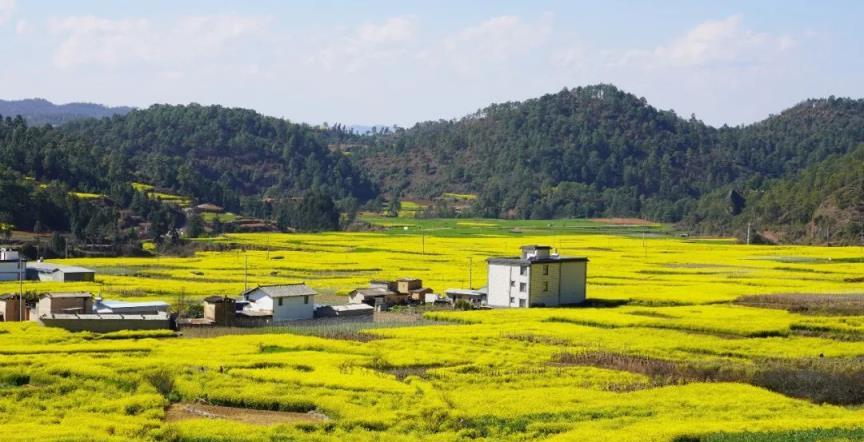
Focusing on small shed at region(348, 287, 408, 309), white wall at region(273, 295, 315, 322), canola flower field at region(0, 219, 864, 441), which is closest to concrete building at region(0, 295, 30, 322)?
canola flower field at region(0, 219, 864, 441)

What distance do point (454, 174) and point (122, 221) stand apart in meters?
75.7

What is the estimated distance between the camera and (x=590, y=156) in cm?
15838

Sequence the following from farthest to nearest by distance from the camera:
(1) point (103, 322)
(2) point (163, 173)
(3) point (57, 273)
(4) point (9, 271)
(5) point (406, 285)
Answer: (2) point (163, 173)
(4) point (9, 271)
(3) point (57, 273)
(5) point (406, 285)
(1) point (103, 322)

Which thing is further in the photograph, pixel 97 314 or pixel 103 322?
pixel 97 314

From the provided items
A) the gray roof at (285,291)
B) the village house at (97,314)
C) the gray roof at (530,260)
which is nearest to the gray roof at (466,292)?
the gray roof at (530,260)

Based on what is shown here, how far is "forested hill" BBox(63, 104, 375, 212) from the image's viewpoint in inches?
5551

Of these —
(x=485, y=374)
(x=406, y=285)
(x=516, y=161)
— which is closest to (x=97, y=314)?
(x=485, y=374)

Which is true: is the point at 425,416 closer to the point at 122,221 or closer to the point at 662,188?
the point at 122,221

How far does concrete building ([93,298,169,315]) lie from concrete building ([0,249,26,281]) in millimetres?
Answer: 14843

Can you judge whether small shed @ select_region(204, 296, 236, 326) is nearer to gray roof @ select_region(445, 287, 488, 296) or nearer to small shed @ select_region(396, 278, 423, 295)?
small shed @ select_region(396, 278, 423, 295)

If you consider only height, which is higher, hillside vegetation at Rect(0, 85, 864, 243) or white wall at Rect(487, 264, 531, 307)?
hillside vegetation at Rect(0, 85, 864, 243)

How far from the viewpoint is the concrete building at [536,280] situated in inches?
1844

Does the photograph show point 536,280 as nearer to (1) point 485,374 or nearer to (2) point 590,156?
(1) point 485,374

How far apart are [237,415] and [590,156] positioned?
13653cm
